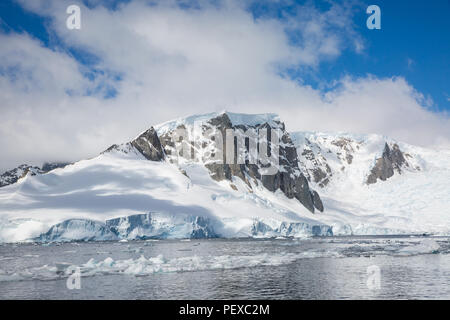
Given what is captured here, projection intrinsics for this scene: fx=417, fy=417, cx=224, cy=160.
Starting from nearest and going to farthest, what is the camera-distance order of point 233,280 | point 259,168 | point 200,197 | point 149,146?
point 233,280, point 200,197, point 149,146, point 259,168

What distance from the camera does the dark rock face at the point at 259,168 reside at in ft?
507

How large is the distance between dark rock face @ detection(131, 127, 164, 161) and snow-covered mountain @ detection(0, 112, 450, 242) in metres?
0.35

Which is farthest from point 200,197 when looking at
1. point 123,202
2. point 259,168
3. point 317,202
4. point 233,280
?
point 233,280

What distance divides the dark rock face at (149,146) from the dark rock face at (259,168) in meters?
7.13

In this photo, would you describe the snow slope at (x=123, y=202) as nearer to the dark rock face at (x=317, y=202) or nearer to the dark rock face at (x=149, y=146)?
the dark rock face at (x=149, y=146)

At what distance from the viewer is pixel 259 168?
570 feet

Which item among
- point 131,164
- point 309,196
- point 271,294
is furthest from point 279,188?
point 271,294

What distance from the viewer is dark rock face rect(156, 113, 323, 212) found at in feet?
507

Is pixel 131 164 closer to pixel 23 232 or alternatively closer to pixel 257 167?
pixel 23 232

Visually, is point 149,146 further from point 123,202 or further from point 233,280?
point 233,280

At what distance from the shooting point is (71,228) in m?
74.3

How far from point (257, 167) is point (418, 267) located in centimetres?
13821

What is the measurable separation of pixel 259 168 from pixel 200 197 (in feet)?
217

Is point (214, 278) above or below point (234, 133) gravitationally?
below
